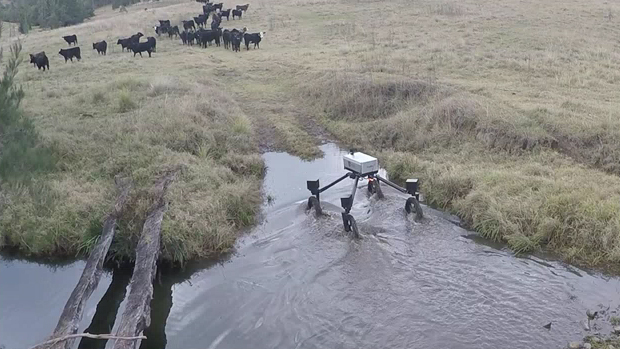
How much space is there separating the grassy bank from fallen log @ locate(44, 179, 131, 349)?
275mm

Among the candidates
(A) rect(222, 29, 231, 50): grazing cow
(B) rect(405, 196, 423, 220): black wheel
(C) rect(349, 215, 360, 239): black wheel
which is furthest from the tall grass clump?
(A) rect(222, 29, 231, 50): grazing cow

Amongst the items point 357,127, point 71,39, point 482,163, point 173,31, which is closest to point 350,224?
point 482,163

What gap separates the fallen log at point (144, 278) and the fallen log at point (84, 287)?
50 centimetres

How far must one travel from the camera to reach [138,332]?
23.5 feet

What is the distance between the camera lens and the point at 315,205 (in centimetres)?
1223

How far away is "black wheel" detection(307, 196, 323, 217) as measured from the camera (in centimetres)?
1215

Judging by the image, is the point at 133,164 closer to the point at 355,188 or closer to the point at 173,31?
the point at 355,188

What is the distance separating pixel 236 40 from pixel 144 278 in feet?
73.3

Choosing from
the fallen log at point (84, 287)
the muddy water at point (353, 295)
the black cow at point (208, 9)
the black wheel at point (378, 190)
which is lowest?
the muddy water at point (353, 295)

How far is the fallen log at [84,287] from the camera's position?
7.01 meters

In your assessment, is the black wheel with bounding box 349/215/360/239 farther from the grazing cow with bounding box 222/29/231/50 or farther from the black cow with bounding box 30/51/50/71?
the grazing cow with bounding box 222/29/231/50

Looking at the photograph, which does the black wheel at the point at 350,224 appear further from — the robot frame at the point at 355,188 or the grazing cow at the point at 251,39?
the grazing cow at the point at 251,39

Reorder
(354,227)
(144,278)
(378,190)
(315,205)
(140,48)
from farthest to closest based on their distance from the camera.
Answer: (140,48)
(378,190)
(315,205)
(354,227)
(144,278)

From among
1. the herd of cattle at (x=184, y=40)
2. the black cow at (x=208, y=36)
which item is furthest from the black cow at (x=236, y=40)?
the black cow at (x=208, y=36)
